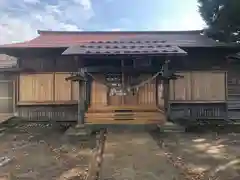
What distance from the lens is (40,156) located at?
18.1 feet

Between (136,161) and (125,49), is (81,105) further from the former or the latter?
(136,161)

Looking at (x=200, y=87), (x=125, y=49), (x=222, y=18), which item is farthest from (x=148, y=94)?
(x=222, y=18)

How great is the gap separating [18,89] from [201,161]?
9075 millimetres

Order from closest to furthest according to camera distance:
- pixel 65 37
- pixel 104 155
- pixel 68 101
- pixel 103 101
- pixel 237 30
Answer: pixel 104 155, pixel 103 101, pixel 68 101, pixel 65 37, pixel 237 30

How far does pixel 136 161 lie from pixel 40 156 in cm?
204

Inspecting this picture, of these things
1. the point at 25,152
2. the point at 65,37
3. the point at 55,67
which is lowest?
the point at 25,152

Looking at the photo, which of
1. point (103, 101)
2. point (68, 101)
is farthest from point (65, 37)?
point (103, 101)

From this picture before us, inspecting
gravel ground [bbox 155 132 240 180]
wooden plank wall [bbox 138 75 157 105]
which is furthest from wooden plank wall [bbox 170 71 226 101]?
gravel ground [bbox 155 132 240 180]

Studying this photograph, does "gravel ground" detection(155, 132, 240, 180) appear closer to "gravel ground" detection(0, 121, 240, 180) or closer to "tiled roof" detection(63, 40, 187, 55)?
"gravel ground" detection(0, 121, 240, 180)

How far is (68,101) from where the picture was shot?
37.7 feet

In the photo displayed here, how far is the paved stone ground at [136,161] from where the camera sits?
4180 mm

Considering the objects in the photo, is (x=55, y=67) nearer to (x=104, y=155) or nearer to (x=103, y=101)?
(x=103, y=101)

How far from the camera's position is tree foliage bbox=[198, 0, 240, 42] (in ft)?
51.9

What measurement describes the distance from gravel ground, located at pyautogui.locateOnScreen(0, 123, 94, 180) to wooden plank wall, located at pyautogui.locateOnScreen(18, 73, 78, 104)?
336 centimetres
